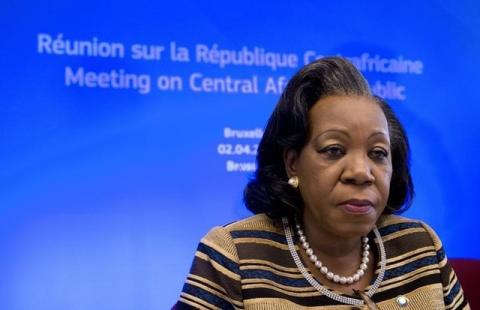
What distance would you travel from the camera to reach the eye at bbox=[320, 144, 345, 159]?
129cm

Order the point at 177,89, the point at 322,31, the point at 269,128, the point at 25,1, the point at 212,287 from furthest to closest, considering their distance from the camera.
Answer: the point at 322,31 → the point at 177,89 → the point at 25,1 → the point at 269,128 → the point at 212,287

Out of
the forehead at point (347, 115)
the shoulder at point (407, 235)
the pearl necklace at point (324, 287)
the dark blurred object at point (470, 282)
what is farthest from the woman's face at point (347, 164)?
the dark blurred object at point (470, 282)

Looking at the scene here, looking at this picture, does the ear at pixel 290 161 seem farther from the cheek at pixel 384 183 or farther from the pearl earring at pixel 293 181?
the cheek at pixel 384 183

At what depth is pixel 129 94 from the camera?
99.5 inches

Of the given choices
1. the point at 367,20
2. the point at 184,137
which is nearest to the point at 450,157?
the point at 367,20

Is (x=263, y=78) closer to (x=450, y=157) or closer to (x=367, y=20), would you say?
(x=367, y=20)

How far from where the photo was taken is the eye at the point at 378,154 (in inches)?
51.5

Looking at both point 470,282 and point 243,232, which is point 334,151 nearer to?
point 243,232

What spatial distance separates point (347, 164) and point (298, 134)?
13 cm

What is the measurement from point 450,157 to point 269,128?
1.80m

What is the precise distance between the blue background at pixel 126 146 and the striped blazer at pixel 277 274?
1.11 metres

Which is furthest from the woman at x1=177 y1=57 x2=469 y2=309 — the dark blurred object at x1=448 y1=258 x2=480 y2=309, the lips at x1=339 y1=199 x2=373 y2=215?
the dark blurred object at x1=448 y1=258 x2=480 y2=309

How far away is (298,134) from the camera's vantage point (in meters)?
1.35

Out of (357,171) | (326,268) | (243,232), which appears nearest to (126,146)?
(243,232)
